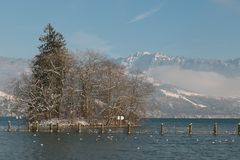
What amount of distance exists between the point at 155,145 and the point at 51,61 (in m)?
39.8

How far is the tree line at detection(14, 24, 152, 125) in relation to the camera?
10288 cm

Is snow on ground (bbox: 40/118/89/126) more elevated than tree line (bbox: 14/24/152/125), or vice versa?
tree line (bbox: 14/24/152/125)

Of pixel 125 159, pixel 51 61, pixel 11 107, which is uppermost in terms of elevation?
pixel 51 61

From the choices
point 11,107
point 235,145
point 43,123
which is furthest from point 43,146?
point 11,107

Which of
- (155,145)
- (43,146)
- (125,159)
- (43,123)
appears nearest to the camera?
(125,159)

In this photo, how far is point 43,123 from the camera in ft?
332

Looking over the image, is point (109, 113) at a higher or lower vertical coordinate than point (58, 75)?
lower

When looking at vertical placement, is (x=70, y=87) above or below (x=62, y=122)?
above

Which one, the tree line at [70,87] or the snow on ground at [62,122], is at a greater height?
the tree line at [70,87]

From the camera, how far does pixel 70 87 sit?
344 ft

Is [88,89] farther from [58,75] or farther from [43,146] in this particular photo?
[43,146]

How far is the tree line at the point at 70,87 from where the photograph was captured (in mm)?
102875

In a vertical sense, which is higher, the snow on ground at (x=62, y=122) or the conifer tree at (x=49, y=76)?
the conifer tree at (x=49, y=76)

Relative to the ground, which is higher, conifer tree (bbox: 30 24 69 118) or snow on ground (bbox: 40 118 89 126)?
conifer tree (bbox: 30 24 69 118)
